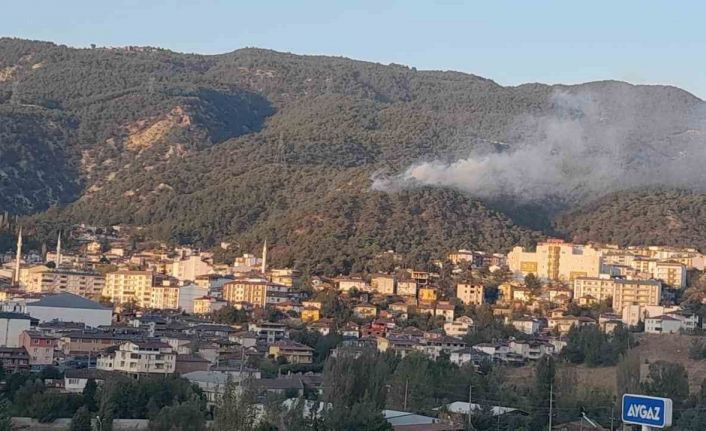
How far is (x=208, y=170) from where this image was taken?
8581 centimetres

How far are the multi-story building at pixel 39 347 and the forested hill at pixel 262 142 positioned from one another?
69.3ft

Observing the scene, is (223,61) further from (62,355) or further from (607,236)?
(62,355)

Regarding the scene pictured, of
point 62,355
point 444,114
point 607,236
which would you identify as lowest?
point 62,355

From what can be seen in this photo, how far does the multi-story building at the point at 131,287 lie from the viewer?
195 ft

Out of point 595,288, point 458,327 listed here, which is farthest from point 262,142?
point 458,327

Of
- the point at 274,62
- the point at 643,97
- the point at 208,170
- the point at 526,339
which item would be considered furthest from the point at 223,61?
the point at 526,339

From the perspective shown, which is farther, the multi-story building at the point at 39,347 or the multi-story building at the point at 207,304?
the multi-story building at the point at 207,304

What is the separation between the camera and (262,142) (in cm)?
9062

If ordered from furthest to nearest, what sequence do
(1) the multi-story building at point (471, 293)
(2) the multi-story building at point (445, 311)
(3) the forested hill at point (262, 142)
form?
(3) the forested hill at point (262, 142) < (1) the multi-story building at point (471, 293) < (2) the multi-story building at point (445, 311)

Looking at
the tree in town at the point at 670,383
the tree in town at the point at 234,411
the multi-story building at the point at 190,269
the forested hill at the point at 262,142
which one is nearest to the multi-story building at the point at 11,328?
the multi-story building at the point at 190,269

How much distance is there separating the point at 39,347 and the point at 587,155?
178 ft

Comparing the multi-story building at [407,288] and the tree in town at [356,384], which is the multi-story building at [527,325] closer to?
the multi-story building at [407,288]

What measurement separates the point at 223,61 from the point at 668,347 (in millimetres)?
94460

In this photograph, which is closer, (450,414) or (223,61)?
(450,414)
